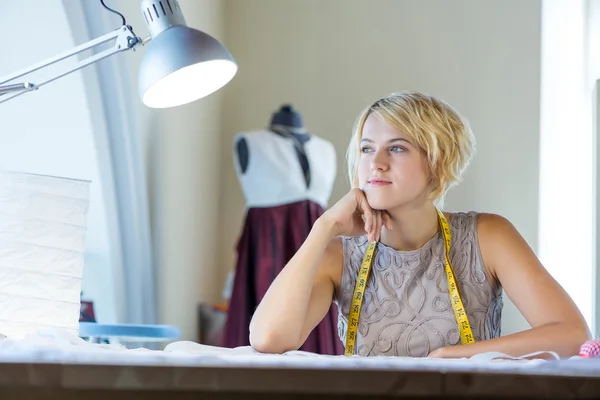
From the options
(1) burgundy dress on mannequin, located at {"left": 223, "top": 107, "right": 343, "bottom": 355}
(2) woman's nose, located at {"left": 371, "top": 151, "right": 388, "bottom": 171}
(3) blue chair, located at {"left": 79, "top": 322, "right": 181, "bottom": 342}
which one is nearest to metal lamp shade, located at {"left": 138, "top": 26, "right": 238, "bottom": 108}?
(2) woman's nose, located at {"left": 371, "top": 151, "right": 388, "bottom": 171}

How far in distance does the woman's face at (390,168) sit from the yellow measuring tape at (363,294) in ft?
0.37

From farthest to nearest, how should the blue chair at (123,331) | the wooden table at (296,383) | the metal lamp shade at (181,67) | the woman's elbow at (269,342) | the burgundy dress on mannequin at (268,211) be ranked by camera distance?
the burgundy dress on mannequin at (268,211) → the blue chair at (123,331) → the woman's elbow at (269,342) → the metal lamp shade at (181,67) → the wooden table at (296,383)

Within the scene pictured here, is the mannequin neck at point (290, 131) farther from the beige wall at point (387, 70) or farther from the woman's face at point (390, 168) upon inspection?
the woman's face at point (390, 168)

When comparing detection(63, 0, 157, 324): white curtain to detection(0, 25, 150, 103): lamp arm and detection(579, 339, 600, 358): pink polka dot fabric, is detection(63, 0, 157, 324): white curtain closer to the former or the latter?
detection(0, 25, 150, 103): lamp arm

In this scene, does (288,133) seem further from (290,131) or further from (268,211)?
(268,211)

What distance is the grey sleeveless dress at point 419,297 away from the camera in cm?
182

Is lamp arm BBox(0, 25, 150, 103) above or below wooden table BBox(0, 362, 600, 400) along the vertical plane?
above

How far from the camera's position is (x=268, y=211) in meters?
4.09

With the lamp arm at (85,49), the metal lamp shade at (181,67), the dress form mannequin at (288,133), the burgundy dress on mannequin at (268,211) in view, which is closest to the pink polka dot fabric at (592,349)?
the metal lamp shade at (181,67)

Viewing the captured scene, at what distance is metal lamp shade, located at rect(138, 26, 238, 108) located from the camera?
5.17 ft

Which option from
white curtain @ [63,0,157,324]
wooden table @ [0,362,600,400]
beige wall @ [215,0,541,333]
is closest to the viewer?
wooden table @ [0,362,600,400]

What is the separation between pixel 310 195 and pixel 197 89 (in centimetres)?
239

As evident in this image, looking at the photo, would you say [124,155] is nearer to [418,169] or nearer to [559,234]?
[418,169]

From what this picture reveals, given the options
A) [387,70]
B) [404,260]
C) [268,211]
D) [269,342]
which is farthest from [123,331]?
[387,70]
